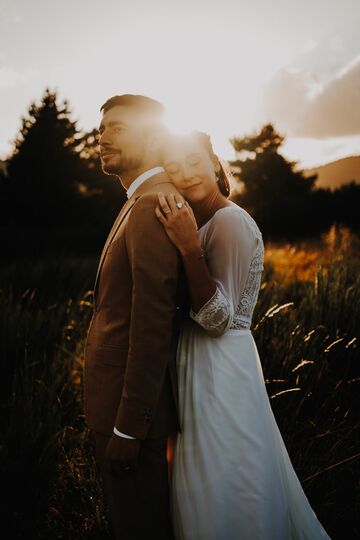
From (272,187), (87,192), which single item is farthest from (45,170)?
(272,187)

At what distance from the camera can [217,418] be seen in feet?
5.49

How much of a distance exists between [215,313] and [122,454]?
664mm

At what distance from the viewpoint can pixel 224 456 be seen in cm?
166

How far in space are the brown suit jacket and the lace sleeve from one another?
0.17 meters

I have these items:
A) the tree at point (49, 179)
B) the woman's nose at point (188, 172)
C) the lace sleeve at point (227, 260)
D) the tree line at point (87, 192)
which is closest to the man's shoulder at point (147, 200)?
the lace sleeve at point (227, 260)

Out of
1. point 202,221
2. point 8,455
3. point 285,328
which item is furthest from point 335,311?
point 8,455

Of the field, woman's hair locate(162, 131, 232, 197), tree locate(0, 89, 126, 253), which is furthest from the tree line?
woman's hair locate(162, 131, 232, 197)

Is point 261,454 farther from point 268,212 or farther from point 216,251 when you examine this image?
point 268,212

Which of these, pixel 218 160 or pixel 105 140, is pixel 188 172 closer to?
pixel 218 160

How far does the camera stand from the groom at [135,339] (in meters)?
1.46

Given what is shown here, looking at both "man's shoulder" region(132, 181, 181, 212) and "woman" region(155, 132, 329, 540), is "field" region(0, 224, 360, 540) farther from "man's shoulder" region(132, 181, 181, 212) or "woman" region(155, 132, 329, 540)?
"man's shoulder" region(132, 181, 181, 212)

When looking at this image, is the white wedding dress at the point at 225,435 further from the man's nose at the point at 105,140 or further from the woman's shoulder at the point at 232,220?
the man's nose at the point at 105,140

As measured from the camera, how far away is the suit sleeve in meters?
1.45

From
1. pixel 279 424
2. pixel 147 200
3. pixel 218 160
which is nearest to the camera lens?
pixel 147 200
